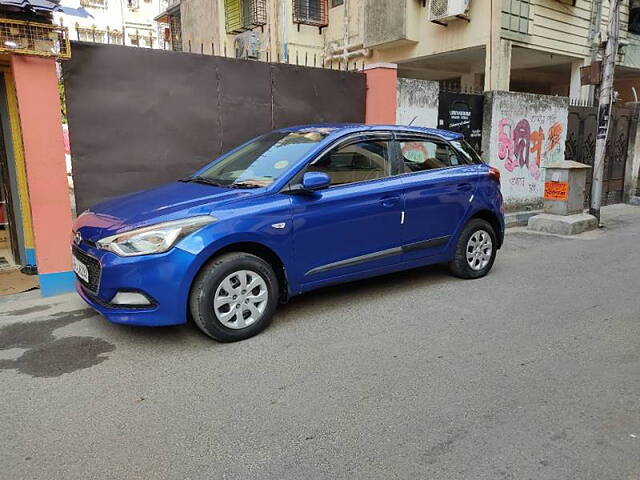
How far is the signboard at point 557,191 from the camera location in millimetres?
9512

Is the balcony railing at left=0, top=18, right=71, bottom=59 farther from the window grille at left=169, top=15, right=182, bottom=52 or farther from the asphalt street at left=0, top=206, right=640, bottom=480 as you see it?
the window grille at left=169, top=15, right=182, bottom=52

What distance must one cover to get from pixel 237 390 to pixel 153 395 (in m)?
0.55

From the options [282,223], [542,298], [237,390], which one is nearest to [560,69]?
[542,298]

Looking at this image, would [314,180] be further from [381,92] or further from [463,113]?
[463,113]

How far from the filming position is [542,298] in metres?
5.50

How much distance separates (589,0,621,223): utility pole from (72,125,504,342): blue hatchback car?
16.3ft

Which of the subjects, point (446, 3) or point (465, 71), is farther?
A: point (465, 71)

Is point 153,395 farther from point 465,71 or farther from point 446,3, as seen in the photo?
point 465,71

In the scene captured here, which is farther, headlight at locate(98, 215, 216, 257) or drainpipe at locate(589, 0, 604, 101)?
drainpipe at locate(589, 0, 604, 101)

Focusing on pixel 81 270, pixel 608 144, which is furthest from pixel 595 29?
pixel 81 270

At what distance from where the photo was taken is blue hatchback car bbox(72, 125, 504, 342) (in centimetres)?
402

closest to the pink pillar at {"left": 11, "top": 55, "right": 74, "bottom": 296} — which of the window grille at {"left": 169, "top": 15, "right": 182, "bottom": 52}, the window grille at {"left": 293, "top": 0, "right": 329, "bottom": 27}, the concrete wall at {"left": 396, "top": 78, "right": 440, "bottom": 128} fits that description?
the concrete wall at {"left": 396, "top": 78, "right": 440, "bottom": 128}

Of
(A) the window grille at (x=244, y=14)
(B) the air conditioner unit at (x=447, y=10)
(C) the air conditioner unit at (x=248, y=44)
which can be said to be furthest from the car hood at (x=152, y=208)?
(A) the window grille at (x=244, y=14)

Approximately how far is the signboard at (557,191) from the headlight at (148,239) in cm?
777
